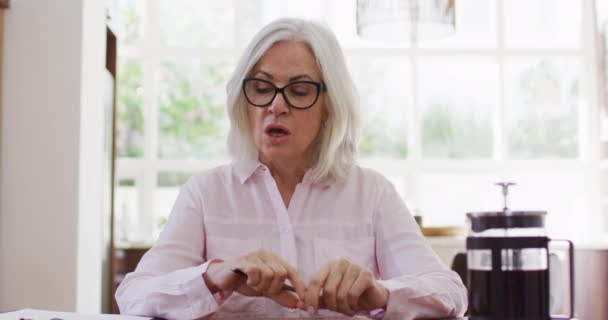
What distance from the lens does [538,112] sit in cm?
509

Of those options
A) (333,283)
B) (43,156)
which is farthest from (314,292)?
(43,156)

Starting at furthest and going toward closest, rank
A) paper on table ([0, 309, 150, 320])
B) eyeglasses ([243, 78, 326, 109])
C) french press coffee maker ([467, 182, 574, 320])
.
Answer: eyeglasses ([243, 78, 326, 109])
paper on table ([0, 309, 150, 320])
french press coffee maker ([467, 182, 574, 320])

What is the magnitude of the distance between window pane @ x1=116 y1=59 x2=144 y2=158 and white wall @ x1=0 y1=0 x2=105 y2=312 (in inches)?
60.2

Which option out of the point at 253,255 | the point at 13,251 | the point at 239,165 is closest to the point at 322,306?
the point at 253,255

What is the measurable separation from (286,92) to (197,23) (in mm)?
3542

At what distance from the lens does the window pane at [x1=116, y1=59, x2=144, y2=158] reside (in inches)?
197

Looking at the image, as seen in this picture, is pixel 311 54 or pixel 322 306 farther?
pixel 311 54

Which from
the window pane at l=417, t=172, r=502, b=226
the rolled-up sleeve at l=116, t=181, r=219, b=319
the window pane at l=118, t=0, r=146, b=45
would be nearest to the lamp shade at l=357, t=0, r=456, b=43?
the window pane at l=417, t=172, r=502, b=226

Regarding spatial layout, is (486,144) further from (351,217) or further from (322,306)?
(322,306)

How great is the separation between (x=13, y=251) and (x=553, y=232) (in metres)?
3.33

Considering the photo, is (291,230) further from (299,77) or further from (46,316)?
(46,316)

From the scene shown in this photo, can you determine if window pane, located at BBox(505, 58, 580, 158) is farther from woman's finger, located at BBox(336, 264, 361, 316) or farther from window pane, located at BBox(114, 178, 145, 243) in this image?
woman's finger, located at BBox(336, 264, 361, 316)

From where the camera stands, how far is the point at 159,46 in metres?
5.08

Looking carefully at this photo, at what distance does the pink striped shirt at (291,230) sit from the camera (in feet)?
5.28
